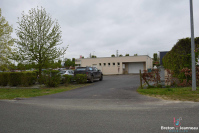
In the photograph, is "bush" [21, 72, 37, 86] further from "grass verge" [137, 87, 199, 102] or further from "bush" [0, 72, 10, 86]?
"grass verge" [137, 87, 199, 102]

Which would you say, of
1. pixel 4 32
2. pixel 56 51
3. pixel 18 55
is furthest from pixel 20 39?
pixel 4 32

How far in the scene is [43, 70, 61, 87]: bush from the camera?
579 inches

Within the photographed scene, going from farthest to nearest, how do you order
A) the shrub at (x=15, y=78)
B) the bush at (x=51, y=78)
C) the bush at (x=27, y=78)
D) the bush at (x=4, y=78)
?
the bush at (x=4, y=78), the shrub at (x=15, y=78), the bush at (x=27, y=78), the bush at (x=51, y=78)

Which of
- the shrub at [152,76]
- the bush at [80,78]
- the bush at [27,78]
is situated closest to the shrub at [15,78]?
the bush at [27,78]

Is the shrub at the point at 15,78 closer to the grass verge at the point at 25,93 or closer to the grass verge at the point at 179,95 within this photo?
the grass verge at the point at 25,93

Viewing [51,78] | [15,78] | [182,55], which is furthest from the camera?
[15,78]

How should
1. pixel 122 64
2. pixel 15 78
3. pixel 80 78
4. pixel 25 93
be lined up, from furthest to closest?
1. pixel 122 64
2. pixel 80 78
3. pixel 15 78
4. pixel 25 93

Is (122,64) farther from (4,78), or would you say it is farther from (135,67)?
(4,78)

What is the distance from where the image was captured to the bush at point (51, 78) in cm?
1471

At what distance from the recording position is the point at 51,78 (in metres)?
14.8

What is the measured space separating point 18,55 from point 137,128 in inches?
544

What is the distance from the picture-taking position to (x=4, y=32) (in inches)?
714

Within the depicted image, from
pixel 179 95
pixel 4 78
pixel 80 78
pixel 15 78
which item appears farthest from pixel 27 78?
pixel 179 95

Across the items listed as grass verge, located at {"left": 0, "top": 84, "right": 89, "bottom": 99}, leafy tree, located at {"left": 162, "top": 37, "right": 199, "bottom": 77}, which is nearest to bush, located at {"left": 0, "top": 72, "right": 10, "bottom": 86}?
grass verge, located at {"left": 0, "top": 84, "right": 89, "bottom": 99}
